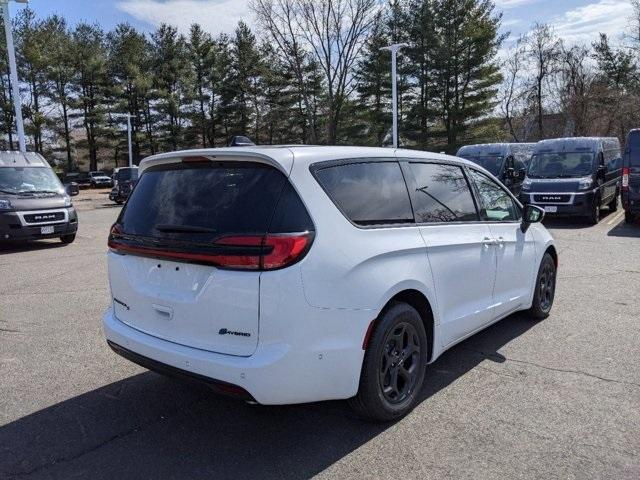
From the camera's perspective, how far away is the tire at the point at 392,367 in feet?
10.4

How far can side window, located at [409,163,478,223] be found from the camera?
384 cm

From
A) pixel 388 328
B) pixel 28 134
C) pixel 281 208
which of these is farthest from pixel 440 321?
pixel 28 134

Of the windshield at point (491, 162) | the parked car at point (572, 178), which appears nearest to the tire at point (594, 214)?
the parked car at point (572, 178)

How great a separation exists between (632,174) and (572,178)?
1.83 metres

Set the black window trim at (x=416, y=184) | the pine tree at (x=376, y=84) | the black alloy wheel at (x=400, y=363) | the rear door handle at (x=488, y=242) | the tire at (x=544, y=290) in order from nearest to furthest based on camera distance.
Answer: the black alloy wheel at (x=400, y=363), the black window trim at (x=416, y=184), the rear door handle at (x=488, y=242), the tire at (x=544, y=290), the pine tree at (x=376, y=84)

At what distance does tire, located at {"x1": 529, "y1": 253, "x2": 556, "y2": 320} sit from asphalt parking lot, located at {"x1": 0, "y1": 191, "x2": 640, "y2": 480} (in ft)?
0.49

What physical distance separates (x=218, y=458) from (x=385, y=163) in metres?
2.16

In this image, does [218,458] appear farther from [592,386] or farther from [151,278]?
[592,386]

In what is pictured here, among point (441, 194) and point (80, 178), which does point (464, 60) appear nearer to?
point (80, 178)

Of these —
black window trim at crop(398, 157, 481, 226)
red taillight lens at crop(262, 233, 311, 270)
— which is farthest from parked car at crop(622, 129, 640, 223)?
red taillight lens at crop(262, 233, 311, 270)

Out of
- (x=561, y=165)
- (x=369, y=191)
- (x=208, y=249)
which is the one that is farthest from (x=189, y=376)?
(x=561, y=165)

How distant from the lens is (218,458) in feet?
9.95

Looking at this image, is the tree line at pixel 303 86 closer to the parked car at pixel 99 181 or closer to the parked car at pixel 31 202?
the parked car at pixel 99 181

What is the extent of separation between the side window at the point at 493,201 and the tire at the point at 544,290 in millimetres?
776
